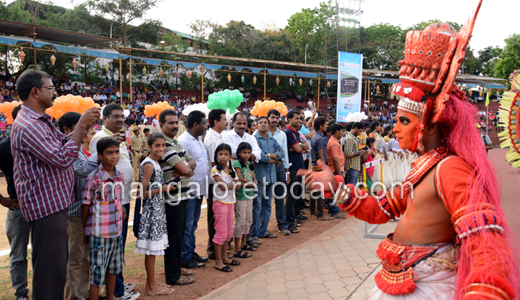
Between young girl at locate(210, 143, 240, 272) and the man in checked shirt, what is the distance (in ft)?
6.64

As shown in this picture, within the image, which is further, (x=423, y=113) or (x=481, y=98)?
(x=481, y=98)

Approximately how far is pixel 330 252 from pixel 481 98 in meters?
41.8

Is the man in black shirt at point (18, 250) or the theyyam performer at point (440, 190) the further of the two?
the man in black shirt at point (18, 250)

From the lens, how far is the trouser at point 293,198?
642 cm

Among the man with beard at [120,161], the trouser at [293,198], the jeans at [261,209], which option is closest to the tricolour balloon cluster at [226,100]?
the trouser at [293,198]

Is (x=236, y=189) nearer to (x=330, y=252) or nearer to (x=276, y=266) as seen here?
(x=276, y=266)

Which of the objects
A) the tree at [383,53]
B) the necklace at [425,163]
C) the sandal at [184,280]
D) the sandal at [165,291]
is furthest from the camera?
the tree at [383,53]

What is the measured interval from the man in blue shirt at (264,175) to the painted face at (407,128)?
3749 millimetres

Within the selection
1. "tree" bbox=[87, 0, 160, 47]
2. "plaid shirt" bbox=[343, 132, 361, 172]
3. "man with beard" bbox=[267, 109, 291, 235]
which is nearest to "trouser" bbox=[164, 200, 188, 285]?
"man with beard" bbox=[267, 109, 291, 235]

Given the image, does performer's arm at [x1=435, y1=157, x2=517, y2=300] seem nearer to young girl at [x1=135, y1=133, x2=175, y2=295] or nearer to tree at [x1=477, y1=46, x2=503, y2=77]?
young girl at [x1=135, y1=133, x2=175, y2=295]

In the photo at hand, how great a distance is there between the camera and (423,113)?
6.00 feet

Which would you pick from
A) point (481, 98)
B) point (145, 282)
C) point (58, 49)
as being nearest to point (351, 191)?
point (145, 282)

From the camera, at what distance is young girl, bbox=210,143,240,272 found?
4.54 m

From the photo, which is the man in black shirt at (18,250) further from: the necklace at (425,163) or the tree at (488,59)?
the tree at (488,59)
